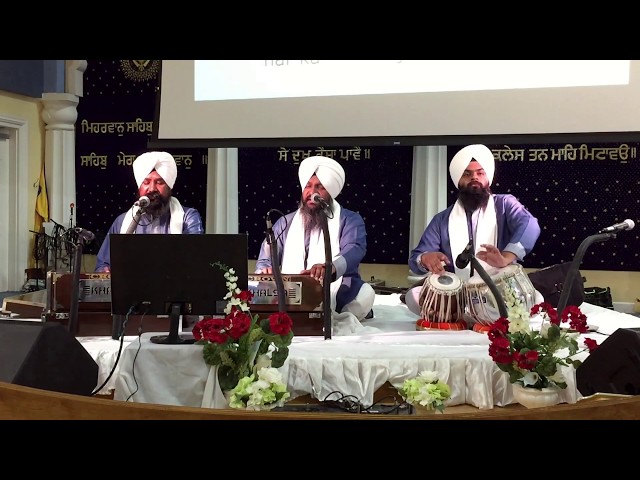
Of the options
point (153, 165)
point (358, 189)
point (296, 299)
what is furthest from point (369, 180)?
point (296, 299)

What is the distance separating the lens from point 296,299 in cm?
374

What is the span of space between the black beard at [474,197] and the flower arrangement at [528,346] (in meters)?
1.69

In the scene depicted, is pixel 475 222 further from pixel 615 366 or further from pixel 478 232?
pixel 615 366

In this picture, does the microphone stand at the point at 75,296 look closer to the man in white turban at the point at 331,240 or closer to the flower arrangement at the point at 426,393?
the man in white turban at the point at 331,240

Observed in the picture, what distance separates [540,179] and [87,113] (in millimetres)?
5777

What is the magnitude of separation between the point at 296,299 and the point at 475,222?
1393 mm

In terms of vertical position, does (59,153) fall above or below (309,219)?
above

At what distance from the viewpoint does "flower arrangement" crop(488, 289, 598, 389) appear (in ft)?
9.02

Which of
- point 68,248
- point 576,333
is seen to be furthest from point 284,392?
point 68,248

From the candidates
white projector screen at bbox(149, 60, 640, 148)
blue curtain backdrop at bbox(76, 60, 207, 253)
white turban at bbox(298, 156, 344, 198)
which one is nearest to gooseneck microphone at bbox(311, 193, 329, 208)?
white turban at bbox(298, 156, 344, 198)

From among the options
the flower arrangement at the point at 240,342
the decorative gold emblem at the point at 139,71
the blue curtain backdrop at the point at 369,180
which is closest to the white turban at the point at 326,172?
the flower arrangement at the point at 240,342

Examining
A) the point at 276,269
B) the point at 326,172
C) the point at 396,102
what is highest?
the point at 396,102

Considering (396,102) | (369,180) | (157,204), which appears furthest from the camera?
(369,180)

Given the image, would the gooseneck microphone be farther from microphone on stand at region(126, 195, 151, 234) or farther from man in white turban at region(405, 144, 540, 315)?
microphone on stand at region(126, 195, 151, 234)
